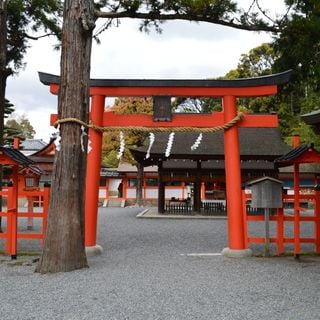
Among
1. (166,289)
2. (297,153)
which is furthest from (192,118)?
(166,289)

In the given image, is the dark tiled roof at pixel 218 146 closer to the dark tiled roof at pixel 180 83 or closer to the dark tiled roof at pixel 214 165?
the dark tiled roof at pixel 214 165

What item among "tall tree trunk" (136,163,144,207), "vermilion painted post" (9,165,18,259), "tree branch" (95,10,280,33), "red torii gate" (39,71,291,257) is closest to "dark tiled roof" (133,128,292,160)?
"tall tree trunk" (136,163,144,207)

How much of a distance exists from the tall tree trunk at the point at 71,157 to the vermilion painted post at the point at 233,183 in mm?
2809

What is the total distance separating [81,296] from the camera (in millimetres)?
4691

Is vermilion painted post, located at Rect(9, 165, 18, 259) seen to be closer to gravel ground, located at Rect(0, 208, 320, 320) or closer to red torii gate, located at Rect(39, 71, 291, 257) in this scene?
gravel ground, located at Rect(0, 208, 320, 320)

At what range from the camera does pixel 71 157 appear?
6332 mm

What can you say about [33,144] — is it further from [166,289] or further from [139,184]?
[166,289]

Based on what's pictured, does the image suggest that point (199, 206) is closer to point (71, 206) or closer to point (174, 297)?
point (71, 206)

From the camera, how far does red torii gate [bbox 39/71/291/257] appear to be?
7629mm

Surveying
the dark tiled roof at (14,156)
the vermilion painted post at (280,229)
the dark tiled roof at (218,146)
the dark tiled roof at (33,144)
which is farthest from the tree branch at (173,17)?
the dark tiled roof at (33,144)

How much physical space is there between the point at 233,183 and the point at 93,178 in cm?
271

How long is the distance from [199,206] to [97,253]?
10751 mm

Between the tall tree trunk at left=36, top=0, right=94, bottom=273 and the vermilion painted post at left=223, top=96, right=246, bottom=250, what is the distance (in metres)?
2.81

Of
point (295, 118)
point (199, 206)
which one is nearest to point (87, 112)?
point (199, 206)
